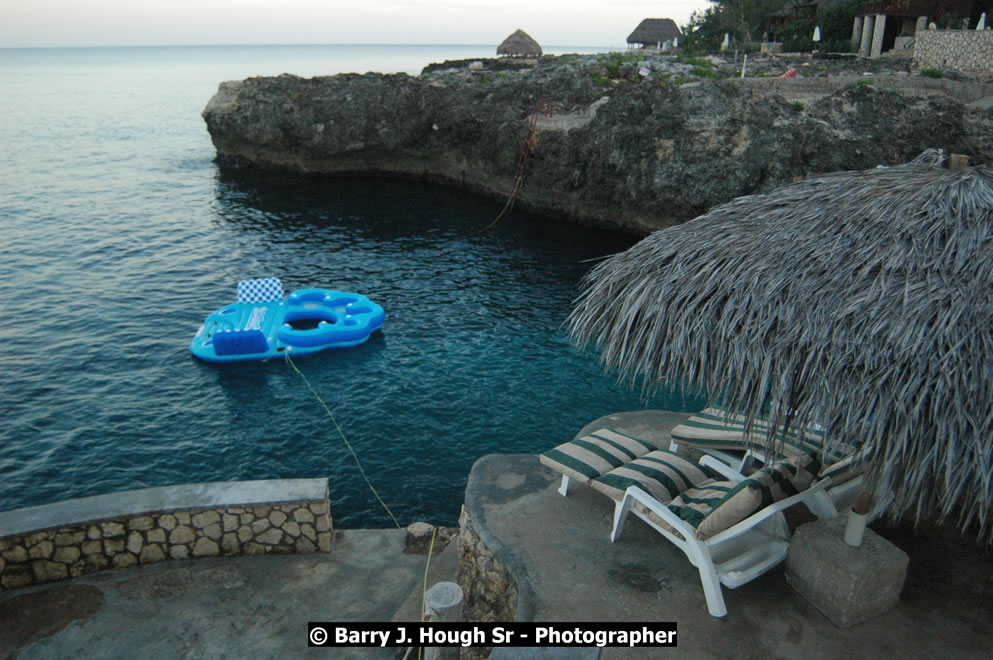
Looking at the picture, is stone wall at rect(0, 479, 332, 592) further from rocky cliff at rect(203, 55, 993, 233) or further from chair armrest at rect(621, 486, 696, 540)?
rocky cliff at rect(203, 55, 993, 233)

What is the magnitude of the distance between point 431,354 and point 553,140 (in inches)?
719

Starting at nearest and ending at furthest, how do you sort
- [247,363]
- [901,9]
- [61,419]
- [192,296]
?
[61,419] → [247,363] → [192,296] → [901,9]

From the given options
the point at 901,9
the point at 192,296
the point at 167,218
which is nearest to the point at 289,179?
the point at 167,218

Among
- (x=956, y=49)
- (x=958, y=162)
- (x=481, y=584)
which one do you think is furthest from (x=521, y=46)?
(x=481, y=584)

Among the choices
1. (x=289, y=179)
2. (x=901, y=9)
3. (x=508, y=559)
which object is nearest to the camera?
(x=508, y=559)

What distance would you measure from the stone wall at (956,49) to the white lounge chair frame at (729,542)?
36.0 meters

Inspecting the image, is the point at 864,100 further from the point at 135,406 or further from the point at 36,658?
the point at 36,658

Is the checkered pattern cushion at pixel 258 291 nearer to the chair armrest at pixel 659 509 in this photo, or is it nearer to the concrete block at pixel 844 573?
the chair armrest at pixel 659 509

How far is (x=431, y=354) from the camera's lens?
1691 centimetres

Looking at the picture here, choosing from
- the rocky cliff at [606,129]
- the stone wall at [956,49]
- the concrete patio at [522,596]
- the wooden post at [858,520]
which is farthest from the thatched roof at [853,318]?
the stone wall at [956,49]

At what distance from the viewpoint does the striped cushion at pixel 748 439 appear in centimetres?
651

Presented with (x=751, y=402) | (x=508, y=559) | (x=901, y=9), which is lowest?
(x=508, y=559)

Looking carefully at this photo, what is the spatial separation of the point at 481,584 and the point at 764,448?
3233mm

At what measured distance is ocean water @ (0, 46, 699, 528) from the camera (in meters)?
12.5
